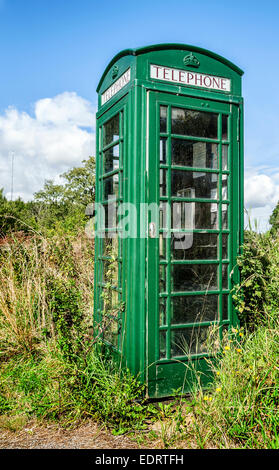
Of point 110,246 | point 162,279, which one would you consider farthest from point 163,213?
point 110,246

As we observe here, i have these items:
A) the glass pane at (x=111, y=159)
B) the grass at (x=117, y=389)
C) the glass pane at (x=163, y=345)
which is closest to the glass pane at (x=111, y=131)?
the glass pane at (x=111, y=159)

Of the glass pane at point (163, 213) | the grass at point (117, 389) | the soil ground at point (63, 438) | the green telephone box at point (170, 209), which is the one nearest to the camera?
the grass at point (117, 389)

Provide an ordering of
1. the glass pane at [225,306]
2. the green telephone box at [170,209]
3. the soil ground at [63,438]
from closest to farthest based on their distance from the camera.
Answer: the soil ground at [63,438], the green telephone box at [170,209], the glass pane at [225,306]

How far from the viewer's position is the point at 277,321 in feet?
12.3

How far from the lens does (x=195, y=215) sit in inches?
153

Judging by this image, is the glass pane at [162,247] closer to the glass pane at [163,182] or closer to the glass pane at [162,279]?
the glass pane at [162,279]

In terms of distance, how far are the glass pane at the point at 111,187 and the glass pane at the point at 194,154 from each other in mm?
646

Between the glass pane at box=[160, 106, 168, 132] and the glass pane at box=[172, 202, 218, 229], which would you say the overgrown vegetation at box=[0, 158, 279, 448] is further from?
the glass pane at box=[160, 106, 168, 132]

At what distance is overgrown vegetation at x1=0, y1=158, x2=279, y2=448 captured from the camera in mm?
2904

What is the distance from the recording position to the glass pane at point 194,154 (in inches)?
150

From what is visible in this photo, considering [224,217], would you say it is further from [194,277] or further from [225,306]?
[225,306]

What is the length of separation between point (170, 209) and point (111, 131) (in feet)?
3.80

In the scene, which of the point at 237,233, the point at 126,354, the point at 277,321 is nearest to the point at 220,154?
the point at 237,233
